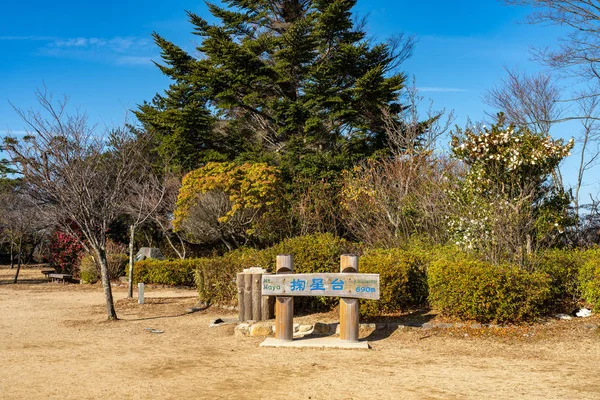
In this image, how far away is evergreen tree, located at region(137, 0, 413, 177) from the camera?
21156mm

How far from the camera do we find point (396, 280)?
955 centimetres

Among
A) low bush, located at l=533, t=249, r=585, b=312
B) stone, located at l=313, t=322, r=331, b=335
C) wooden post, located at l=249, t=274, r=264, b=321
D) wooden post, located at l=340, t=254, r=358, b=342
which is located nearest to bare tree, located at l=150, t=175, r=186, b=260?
wooden post, located at l=249, t=274, r=264, b=321

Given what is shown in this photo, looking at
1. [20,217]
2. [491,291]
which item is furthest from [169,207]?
[491,291]

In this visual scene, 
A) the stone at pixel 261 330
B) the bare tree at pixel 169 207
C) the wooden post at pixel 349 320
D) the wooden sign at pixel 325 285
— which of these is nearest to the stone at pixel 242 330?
the stone at pixel 261 330

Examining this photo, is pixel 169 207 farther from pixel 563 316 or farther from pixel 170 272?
pixel 563 316

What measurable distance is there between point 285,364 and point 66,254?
19003 millimetres

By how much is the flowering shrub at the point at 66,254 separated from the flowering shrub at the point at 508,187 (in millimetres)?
16929

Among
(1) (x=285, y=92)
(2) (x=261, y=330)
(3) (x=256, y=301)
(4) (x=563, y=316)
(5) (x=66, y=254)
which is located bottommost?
(2) (x=261, y=330)

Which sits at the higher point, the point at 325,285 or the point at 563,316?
the point at 325,285

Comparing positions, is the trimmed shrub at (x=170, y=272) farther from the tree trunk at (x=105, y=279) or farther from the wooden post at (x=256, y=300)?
the wooden post at (x=256, y=300)

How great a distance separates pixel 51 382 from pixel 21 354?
2.09 m

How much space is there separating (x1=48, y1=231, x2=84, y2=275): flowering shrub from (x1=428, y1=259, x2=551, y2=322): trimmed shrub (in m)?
18.3

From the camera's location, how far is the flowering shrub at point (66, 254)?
75.8ft

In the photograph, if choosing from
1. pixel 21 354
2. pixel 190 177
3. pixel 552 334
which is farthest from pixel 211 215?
pixel 552 334
